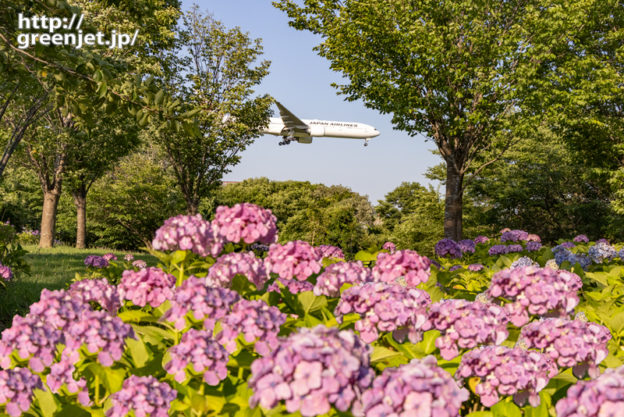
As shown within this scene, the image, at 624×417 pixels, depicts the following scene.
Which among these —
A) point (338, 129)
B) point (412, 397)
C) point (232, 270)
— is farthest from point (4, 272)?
point (338, 129)

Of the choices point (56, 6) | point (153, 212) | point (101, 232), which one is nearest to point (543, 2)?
point (56, 6)

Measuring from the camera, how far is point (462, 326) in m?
2.27

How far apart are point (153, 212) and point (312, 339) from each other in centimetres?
3016

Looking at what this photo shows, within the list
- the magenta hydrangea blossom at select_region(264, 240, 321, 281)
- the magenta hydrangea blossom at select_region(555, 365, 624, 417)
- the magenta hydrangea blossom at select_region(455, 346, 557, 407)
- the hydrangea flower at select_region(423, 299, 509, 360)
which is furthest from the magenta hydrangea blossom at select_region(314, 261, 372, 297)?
the magenta hydrangea blossom at select_region(555, 365, 624, 417)

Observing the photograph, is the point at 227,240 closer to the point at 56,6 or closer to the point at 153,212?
the point at 56,6

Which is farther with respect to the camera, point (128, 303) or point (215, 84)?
point (215, 84)

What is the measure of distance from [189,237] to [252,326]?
871mm

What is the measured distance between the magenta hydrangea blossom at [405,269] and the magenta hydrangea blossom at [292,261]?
503 millimetres

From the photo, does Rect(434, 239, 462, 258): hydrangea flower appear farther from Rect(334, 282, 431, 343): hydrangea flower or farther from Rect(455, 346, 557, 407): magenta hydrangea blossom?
Rect(455, 346, 557, 407): magenta hydrangea blossom

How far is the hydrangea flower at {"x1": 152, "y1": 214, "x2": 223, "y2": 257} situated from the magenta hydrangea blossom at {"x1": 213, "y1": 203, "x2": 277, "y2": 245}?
0.20 ft

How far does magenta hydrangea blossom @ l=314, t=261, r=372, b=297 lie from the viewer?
268 cm

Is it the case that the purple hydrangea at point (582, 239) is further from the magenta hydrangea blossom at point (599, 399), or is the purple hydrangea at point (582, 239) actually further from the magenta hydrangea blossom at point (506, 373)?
the magenta hydrangea blossom at point (599, 399)

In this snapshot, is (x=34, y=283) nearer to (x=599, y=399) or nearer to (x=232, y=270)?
(x=232, y=270)

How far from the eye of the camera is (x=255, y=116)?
2189 centimetres
